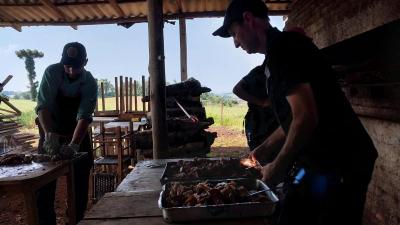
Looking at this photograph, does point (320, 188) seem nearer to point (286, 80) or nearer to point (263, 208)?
point (263, 208)

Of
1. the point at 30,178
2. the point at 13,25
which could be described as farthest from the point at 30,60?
the point at 30,178

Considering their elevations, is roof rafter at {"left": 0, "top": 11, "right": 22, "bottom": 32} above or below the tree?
below

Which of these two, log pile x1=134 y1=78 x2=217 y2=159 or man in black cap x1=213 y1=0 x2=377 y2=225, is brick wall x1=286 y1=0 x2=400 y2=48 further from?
A: log pile x1=134 y1=78 x2=217 y2=159

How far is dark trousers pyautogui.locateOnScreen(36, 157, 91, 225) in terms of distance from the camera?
4.30m

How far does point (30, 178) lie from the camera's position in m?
3.21

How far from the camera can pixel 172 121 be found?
7531mm

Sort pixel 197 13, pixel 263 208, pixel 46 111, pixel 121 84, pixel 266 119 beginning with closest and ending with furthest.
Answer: pixel 263 208 → pixel 266 119 → pixel 46 111 → pixel 197 13 → pixel 121 84

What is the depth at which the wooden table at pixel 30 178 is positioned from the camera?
125 inches

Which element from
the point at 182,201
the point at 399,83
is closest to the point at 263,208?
the point at 182,201

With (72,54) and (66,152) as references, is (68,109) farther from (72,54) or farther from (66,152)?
(66,152)

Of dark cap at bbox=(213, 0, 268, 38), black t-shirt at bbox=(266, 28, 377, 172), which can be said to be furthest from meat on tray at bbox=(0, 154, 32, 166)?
black t-shirt at bbox=(266, 28, 377, 172)

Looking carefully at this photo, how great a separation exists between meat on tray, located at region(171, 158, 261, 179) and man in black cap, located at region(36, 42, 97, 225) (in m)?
1.62

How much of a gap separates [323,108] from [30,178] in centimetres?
249

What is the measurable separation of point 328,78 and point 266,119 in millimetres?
1986
